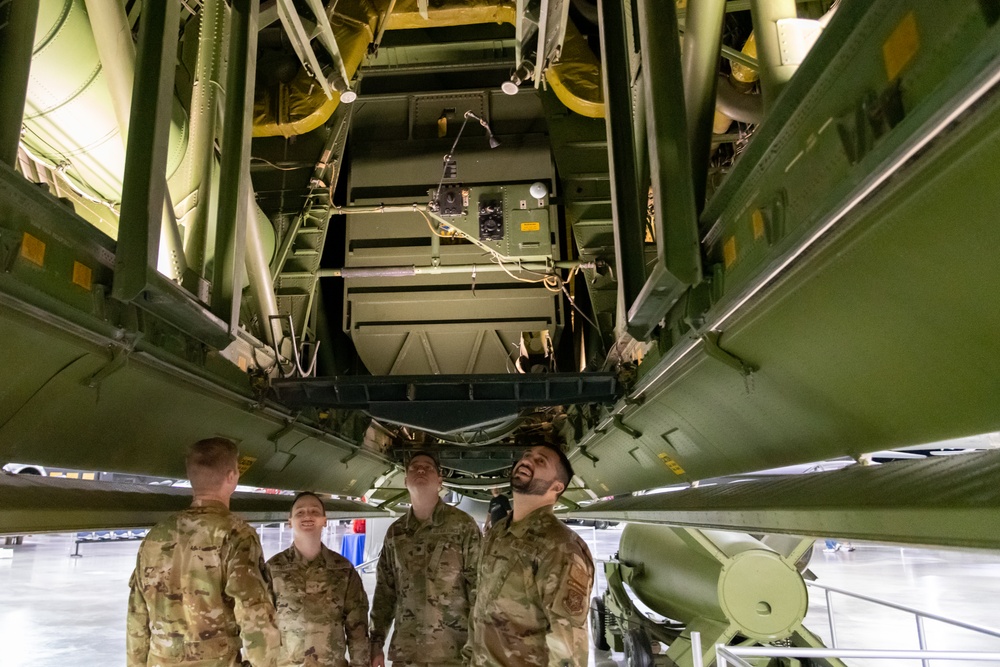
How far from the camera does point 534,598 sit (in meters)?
2.49

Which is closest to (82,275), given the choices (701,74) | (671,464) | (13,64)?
(13,64)

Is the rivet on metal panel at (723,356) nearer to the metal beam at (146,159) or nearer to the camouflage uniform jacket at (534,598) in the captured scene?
the camouflage uniform jacket at (534,598)

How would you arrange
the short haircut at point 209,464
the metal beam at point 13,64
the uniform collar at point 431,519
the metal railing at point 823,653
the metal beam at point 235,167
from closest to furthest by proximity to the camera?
the metal beam at point 13,64, the short haircut at point 209,464, the metal beam at point 235,167, the metal railing at point 823,653, the uniform collar at point 431,519

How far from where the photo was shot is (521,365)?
18.7ft

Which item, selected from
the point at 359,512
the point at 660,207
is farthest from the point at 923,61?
the point at 359,512

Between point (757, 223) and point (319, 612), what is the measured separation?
8.88ft

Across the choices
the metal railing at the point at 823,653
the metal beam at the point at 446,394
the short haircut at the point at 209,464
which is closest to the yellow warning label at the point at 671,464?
the metal beam at the point at 446,394

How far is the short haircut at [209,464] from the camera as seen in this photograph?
2.58 m

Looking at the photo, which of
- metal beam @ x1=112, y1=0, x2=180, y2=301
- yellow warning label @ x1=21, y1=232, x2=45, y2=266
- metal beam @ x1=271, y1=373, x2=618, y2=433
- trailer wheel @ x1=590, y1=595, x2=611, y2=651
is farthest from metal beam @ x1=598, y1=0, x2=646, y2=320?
trailer wheel @ x1=590, y1=595, x2=611, y2=651

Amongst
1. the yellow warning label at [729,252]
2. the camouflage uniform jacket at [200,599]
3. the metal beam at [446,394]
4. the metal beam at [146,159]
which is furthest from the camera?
the metal beam at [446,394]

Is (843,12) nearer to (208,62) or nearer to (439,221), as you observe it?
(208,62)

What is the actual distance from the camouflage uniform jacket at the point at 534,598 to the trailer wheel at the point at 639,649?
3905 mm

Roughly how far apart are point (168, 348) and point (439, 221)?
8.99 feet

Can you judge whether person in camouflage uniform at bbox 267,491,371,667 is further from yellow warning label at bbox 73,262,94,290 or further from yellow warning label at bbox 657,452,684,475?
yellow warning label at bbox 657,452,684,475
